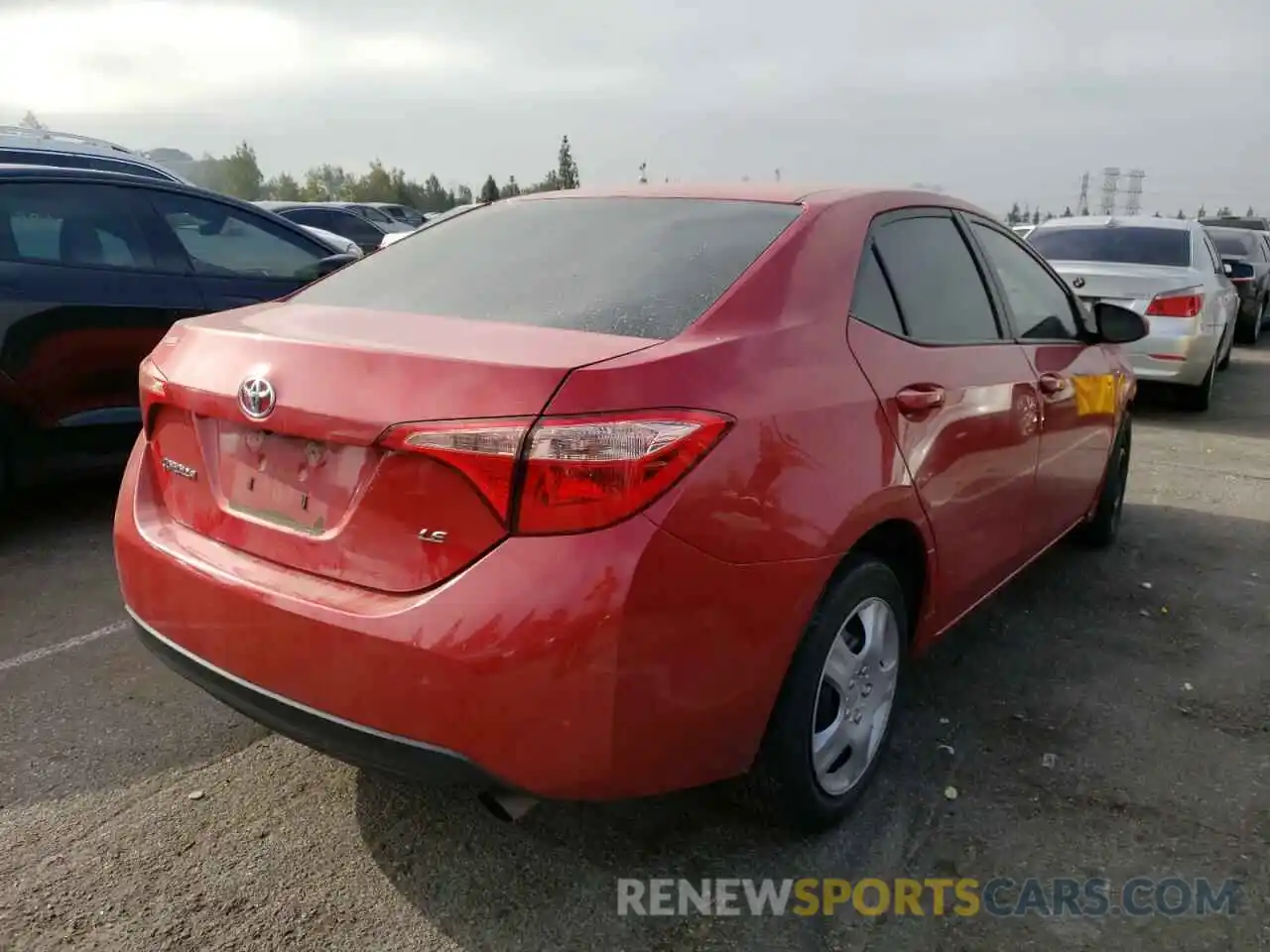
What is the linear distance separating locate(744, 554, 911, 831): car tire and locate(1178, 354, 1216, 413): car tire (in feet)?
23.7

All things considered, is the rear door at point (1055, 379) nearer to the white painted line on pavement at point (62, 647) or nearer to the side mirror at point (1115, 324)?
the side mirror at point (1115, 324)

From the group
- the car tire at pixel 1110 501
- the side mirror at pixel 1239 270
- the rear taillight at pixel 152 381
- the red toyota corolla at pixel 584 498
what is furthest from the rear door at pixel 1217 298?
the rear taillight at pixel 152 381

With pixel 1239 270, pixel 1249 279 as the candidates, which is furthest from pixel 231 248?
pixel 1249 279

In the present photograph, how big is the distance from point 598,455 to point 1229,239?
55.0 ft

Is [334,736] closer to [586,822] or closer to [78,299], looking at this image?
[586,822]

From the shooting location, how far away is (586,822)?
2.60 m

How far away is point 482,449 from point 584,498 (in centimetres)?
21

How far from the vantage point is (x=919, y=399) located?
8.70ft

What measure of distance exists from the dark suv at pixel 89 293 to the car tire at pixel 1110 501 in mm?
3938

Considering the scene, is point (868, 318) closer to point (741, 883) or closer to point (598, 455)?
point (598, 455)

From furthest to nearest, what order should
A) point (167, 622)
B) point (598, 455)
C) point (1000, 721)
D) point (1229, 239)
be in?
point (1229, 239), point (1000, 721), point (167, 622), point (598, 455)

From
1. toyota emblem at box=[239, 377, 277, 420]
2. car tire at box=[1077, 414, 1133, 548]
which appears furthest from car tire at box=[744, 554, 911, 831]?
car tire at box=[1077, 414, 1133, 548]

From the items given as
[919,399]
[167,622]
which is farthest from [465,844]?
[919,399]

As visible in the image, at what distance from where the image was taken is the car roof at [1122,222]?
9.32m
